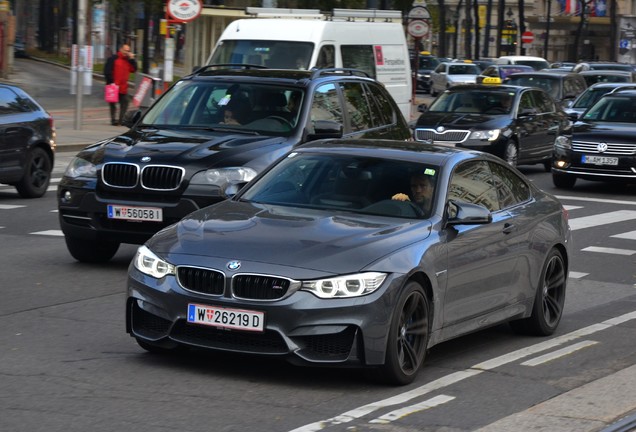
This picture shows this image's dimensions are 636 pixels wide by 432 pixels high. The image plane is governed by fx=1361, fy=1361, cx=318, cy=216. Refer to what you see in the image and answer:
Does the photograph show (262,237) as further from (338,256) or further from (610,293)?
(610,293)

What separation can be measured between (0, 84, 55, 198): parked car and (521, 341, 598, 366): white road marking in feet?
34.4

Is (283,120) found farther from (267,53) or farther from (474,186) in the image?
(267,53)

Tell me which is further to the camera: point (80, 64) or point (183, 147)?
point (80, 64)

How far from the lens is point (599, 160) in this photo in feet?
73.0

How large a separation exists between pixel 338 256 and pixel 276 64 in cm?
1572

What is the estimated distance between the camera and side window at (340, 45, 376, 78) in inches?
923

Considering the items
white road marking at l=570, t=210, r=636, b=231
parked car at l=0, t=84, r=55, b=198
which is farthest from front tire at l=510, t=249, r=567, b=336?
parked car at l=0, t=84, r=55, b=198

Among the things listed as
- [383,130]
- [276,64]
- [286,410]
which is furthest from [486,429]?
[276,64]

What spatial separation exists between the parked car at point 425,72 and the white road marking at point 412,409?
206ft

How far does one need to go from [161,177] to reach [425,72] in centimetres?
6173

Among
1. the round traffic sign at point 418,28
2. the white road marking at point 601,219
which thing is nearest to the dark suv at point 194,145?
the white road marking at point 601,219

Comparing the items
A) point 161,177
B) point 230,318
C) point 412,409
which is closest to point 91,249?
point 161,177

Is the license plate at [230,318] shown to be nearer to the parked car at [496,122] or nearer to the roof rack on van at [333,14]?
the parked car at [496,122]

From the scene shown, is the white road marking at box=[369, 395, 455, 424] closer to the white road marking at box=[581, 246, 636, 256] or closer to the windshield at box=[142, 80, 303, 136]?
the windshield at box=[142, 80, 303, 136]
